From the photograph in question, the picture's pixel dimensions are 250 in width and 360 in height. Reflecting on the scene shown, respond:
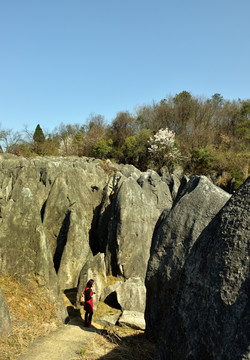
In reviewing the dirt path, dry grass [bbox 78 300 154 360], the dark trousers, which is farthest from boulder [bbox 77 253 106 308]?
dry grass [bbox 78 300 154 360]

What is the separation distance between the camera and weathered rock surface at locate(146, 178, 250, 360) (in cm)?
166

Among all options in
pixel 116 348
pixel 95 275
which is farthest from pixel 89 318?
pixel 116 348

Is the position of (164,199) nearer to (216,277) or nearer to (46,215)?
(46,215)

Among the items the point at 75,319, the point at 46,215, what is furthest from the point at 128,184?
the point at 75,319

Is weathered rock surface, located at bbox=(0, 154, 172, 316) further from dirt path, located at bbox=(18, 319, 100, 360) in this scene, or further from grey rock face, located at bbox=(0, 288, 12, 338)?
grey rock face, located at bbox=(0, 288, 12, 338)

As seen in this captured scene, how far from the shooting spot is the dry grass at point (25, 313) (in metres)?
4.78

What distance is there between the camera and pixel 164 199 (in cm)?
1338

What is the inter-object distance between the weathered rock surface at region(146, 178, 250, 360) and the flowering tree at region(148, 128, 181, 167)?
1301 inches

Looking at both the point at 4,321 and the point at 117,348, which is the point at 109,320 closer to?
the point at 4,321

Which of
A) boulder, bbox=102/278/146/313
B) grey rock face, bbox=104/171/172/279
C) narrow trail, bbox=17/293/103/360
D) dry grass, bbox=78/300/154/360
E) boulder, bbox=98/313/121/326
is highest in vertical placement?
grey rock face, bbox=104/171/172/279

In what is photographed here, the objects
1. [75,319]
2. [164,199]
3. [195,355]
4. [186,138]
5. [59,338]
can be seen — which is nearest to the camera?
[195,355]

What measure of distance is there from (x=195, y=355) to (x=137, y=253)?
883cm

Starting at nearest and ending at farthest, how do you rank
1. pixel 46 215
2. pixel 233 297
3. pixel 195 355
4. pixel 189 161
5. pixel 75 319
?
pixel 233 297 < pixel 195 355 < pixel 75 319 < pixel 46 215 < pixel 189 161

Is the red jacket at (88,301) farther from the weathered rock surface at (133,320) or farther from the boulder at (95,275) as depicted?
the boulder at (95,275)
